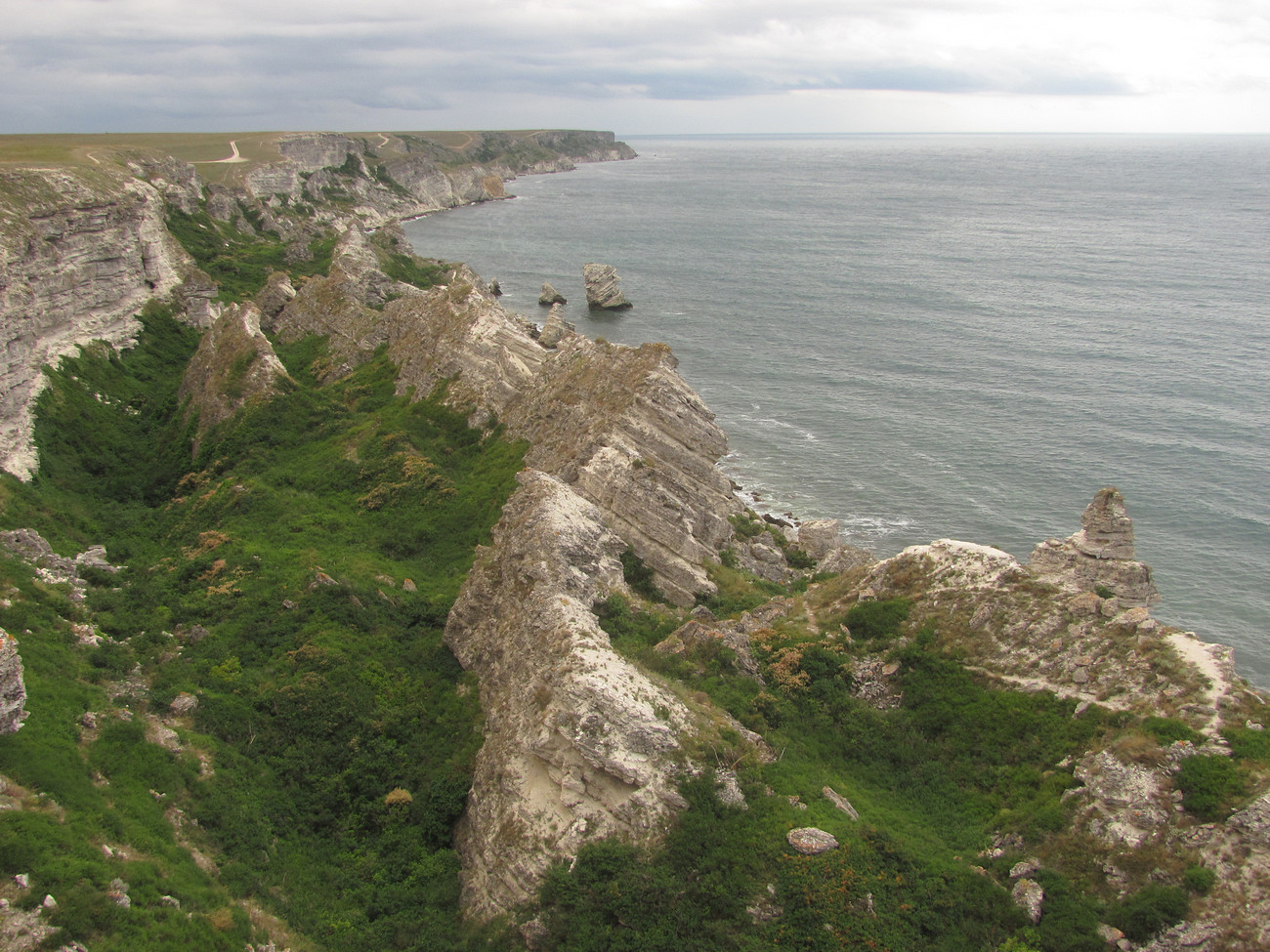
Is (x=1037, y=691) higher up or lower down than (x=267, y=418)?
lower down

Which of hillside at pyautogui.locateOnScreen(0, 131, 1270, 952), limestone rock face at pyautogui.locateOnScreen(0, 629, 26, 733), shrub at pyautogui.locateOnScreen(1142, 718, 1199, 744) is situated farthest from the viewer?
shrub at pyautogui.locateOnScreen(1142, 718, 1199, 744)

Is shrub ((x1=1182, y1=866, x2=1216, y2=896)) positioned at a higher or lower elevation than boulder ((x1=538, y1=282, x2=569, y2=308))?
lower

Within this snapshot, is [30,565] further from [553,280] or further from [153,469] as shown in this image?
[553,280]

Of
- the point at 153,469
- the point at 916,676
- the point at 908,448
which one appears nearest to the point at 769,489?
the point at 908,448

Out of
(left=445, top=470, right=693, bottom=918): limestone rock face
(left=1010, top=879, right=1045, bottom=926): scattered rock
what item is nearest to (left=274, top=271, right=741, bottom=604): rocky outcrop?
(left=445, top=470, right=693, bottom=918): limestone rock face

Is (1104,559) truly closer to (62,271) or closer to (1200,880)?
(1200,880)

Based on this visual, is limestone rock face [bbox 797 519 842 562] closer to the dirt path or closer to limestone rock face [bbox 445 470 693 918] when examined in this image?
limestone rock face [bbox 445 470 693 918]
